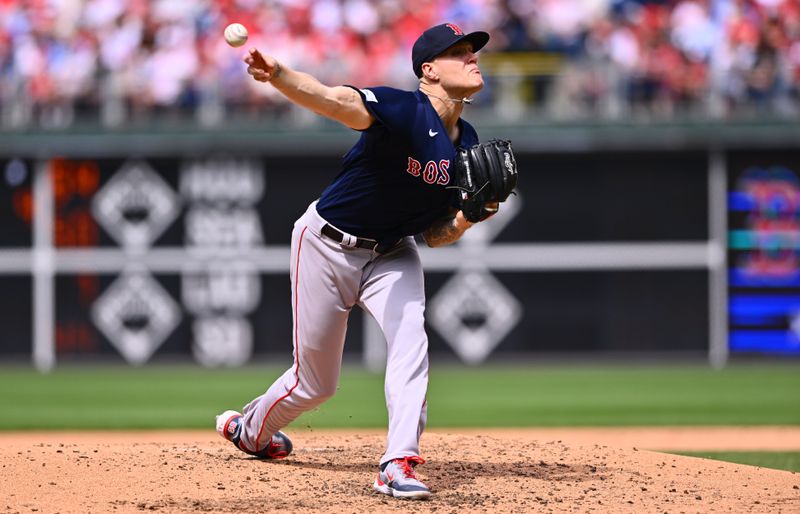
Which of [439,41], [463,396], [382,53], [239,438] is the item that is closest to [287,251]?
[382,53]

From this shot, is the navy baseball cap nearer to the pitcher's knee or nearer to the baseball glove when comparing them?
the baseball glove

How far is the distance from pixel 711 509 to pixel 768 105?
10.8 metres

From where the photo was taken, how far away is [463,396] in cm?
1257

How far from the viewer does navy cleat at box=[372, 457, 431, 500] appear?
5.30 meters

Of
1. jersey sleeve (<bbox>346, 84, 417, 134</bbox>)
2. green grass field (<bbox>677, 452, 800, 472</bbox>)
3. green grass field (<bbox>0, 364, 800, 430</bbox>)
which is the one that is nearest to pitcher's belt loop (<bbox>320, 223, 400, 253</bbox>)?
jersey sleeve (<bbox>346, 84, 417, 134</bbox>)

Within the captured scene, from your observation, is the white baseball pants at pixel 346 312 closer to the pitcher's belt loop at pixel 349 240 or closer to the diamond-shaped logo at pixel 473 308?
the pitcher's belt loop at pixel 349 240

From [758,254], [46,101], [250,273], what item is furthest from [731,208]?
[46,101]

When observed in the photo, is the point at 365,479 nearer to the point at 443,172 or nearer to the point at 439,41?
the point at 443,172

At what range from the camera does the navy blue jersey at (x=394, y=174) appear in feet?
17.5

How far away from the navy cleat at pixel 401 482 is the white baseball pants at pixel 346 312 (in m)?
0.14

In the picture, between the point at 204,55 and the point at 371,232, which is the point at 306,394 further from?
the point at 204,55

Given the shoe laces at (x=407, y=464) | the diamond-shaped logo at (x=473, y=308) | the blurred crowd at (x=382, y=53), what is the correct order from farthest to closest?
the diamond-shaped logo at (x=473, y=308) → the blurred crowd at (x=382, y=53) → the shoe laces at (x=407, y=464)

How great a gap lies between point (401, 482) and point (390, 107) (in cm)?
156

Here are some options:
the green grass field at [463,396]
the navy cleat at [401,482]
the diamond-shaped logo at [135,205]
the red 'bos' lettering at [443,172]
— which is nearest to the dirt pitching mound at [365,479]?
the navy cleat at [401,482]
